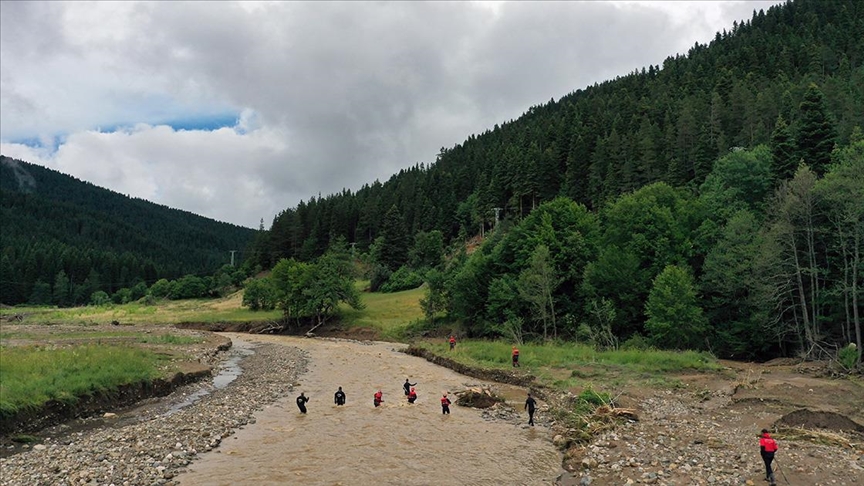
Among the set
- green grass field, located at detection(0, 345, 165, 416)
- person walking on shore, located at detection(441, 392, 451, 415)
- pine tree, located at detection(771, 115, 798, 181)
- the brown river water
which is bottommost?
the brown river water

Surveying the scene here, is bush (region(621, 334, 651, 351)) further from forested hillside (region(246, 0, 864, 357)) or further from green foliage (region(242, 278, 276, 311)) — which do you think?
green foliage (region(242, 278, 276, 311))

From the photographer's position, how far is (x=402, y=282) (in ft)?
325

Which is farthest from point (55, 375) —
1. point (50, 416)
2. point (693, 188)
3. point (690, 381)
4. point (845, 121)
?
point (845, 121)

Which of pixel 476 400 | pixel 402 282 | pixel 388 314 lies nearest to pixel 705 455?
pixel 476 400

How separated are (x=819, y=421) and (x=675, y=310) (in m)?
22.1

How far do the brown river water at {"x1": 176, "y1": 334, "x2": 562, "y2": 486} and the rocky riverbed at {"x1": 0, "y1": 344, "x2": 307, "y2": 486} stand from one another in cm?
83

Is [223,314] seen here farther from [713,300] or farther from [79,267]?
[79,267]

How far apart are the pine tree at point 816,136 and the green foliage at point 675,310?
19398 millimetres

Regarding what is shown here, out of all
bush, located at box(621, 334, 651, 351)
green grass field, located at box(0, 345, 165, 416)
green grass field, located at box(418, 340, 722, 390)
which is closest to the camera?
green grass field, located at box(0, 345, 165, 416)

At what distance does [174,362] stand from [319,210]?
118m

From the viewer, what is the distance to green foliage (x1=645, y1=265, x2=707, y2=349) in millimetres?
41031

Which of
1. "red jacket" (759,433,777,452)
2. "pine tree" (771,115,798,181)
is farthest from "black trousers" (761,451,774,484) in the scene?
"pine tree" (771,115,798,181)

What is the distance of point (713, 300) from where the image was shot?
43.8 m

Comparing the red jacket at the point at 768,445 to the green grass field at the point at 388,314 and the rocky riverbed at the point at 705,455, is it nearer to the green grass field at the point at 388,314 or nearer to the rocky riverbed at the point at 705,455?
A: the rocky riverbed at the point at 705,455
